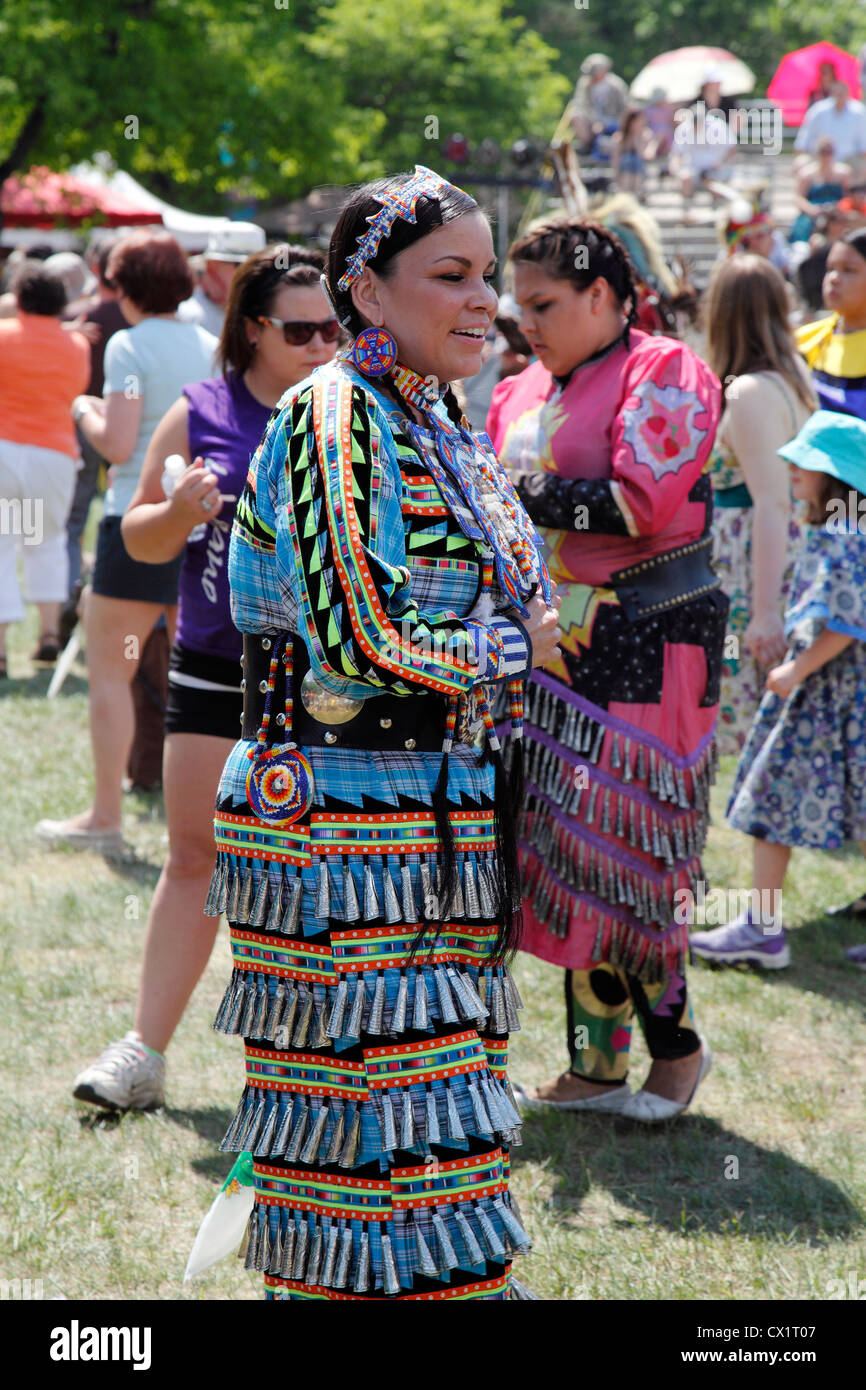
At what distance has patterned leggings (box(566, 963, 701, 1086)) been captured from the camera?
3.57 meters

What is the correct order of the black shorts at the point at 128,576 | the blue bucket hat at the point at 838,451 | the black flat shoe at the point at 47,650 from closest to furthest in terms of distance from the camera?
1. the blue bucket hat at the point at 838,451
2. the black shorts at the point at 128,576
3. the black flat shoe at the point at 47,650

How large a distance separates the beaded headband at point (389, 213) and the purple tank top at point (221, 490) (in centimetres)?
127

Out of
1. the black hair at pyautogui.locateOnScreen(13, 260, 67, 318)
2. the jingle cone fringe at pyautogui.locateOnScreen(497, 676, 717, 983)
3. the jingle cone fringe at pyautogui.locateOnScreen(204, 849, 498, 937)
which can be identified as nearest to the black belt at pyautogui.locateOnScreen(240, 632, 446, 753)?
the jingle cone fringe at pyautogui.locateOnScreen(204, 849, 498, 937)

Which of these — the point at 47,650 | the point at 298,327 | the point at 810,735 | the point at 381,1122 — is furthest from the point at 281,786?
the point at 47,650

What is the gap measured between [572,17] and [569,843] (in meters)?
44.3

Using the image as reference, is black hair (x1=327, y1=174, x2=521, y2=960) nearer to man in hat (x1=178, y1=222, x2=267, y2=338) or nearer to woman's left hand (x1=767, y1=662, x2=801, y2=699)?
woman's left hand (x1=767, y1=662, x2=801, y2=699)

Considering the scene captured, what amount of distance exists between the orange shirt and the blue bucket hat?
189 inches

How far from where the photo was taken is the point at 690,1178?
3398mm

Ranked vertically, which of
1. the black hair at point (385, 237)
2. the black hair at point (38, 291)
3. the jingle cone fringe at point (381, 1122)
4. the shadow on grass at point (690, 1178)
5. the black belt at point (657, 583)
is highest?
the black hair at point (38, 291)

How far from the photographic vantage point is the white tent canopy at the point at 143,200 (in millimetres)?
15925

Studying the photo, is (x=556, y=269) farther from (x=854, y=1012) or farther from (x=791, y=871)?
(x=791, y=871)

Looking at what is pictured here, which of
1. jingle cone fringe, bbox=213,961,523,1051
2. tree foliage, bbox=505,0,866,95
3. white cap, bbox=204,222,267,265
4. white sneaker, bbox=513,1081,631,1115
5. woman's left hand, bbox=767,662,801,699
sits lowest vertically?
white sneaker, bbox=513,1081,631,1115

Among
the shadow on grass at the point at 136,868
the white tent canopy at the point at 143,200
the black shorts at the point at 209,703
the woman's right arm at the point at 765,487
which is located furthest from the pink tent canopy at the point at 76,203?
the black shorts at the point at 209,703

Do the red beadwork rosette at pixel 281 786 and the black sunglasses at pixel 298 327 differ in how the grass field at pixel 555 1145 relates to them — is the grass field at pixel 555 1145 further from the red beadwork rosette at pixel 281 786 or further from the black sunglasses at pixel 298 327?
the black sunglasses at pixel 298 327
